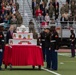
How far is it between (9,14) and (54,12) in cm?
428

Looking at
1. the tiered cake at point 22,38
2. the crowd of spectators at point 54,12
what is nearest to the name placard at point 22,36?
the tiered cake at point 22,38

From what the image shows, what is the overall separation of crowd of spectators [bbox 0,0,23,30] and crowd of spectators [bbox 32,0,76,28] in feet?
6.07

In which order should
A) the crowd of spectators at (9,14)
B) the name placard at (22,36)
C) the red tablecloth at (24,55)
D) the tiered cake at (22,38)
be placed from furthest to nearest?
the crowd of spectators at (9,14)
the name placard at (22,36)
the tiered cake at (22,38)
the red tablecloth at (24,55)

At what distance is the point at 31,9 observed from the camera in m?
43.1

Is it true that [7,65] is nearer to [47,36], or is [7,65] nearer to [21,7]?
[47,36]

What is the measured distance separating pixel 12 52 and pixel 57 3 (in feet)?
70.0

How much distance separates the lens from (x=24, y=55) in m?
21.7

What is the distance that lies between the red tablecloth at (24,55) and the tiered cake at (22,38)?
0.82ft

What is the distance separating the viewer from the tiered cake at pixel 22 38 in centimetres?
2192

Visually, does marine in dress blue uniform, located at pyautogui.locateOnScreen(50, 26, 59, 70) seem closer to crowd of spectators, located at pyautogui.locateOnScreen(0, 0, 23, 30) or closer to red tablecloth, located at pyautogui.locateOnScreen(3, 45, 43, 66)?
red tablecloth, located at pyautogui.locateOnScreen(3, 45, 43, 66)

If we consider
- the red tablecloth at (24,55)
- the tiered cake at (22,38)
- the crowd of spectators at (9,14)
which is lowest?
the red tablecloth at (24,55)

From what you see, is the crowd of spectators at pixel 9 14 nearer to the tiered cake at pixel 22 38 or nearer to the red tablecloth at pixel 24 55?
the tiered cake at pixel 22 38

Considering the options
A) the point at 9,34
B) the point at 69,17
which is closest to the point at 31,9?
the point at 69,17

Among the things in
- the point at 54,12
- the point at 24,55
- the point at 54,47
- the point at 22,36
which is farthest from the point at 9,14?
the point at 54,47
